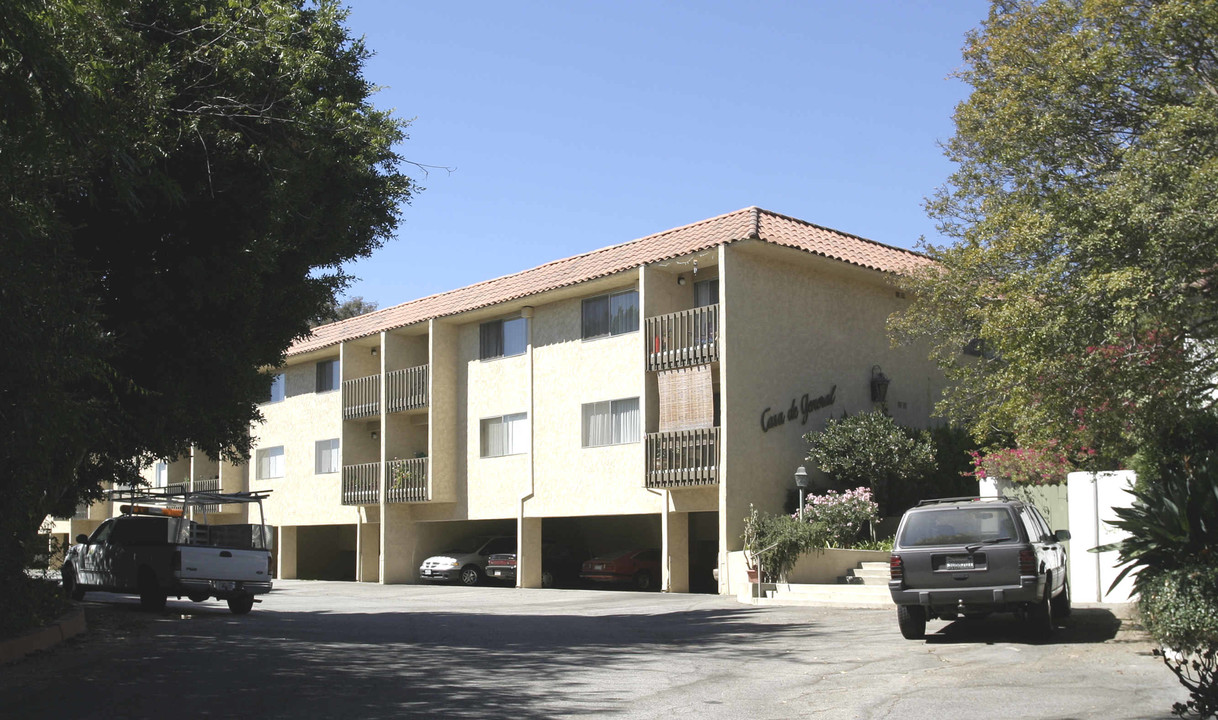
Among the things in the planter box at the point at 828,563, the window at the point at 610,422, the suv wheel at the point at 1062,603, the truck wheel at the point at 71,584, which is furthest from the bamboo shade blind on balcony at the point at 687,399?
the truck wheel at the point at 71,584

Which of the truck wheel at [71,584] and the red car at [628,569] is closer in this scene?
the truck wheel at [71,584]

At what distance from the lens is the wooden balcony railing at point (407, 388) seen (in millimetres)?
32875

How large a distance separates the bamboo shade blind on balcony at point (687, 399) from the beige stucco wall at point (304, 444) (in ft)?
46.3

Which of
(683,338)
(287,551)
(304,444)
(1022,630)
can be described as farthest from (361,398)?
(1022,630)

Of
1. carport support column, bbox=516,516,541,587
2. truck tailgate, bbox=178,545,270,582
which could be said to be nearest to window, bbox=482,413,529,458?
carport support column, bbox=516,516,541,587

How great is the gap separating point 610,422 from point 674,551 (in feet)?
11.5

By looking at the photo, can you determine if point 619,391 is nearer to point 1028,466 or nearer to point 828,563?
point 828,563

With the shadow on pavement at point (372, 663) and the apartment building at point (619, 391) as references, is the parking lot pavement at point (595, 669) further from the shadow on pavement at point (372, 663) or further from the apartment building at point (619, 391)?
the apartment building at point (619, 391)

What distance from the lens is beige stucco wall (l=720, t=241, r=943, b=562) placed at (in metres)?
24.8

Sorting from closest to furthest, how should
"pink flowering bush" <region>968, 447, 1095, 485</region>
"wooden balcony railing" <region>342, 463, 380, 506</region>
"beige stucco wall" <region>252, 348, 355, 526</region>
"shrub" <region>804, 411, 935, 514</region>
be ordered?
1. "pink flowering bush" <region>968, 447, 1095, 485</region>
2. "shrub" <region>804, 411, 935, 514</region>
3. "wooden balcony railing" <region>342, 463, 380, 506</region>
4. "beige stucco wall" <region>252, 348, 355, 526</region>

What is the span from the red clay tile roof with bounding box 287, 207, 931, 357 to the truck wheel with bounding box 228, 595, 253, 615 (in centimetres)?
596

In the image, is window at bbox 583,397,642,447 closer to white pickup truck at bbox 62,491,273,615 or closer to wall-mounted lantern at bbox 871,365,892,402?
wall-mounted lantern at bbox 871,365,892,402

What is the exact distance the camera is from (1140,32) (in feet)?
44.7

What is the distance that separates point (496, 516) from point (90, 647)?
17.3m
